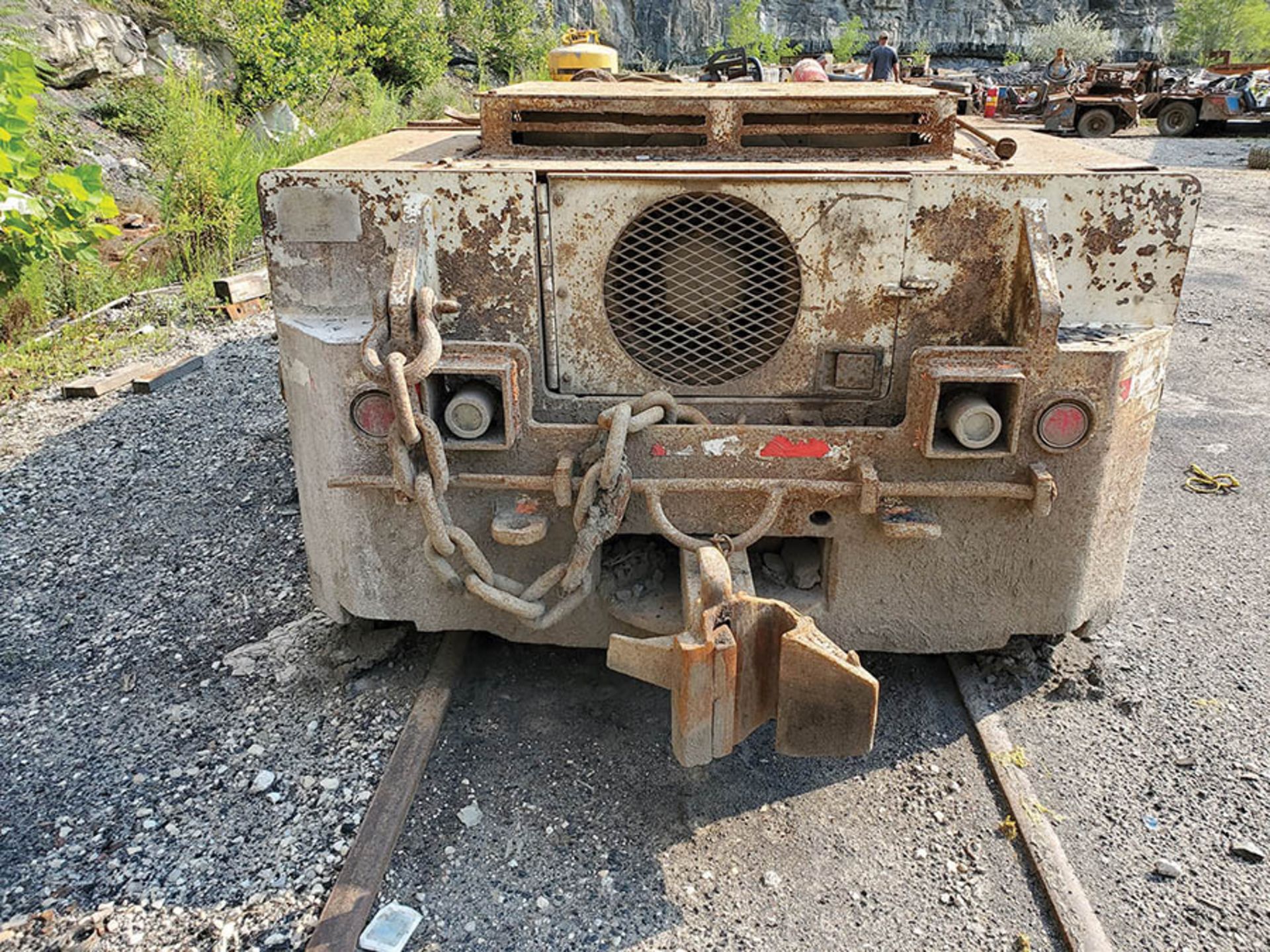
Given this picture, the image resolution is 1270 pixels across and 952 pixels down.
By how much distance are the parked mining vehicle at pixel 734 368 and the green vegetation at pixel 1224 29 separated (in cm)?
6101

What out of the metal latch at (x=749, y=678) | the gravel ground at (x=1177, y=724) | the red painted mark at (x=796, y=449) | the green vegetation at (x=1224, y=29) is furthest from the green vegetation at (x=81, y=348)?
the green vegetation at (x=1224, y=29)

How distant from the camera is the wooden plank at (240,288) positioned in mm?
7816

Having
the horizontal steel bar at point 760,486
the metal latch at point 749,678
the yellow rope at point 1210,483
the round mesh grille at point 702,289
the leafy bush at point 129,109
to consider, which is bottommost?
the yellow rope at point 1210,483

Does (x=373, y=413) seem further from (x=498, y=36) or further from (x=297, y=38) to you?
(x=498, y=36)

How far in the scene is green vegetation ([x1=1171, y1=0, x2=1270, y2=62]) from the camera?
2103 inches

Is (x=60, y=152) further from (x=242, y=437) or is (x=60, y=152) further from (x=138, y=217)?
(x=242, y=437)

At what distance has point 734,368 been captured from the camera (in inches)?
113

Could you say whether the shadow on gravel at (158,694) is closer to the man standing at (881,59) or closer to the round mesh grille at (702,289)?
the round mesh grille at (702,289)

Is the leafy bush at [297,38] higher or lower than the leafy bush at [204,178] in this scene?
higher

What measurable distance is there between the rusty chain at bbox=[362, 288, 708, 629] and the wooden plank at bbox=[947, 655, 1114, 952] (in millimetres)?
1255

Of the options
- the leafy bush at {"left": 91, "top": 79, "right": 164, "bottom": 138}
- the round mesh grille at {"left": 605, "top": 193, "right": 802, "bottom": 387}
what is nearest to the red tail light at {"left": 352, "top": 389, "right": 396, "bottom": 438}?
the round mesh grille at {"left": 605, "top": 193, "right": 802, "bottom": 387}

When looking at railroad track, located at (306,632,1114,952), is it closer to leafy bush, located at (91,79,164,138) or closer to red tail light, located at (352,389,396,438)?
red tail light, located at (352,389,396,438)

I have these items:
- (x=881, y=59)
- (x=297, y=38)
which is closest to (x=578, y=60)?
(x=881, y=59)

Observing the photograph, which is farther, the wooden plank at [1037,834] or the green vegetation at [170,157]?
the green vegetation at [170,157]
